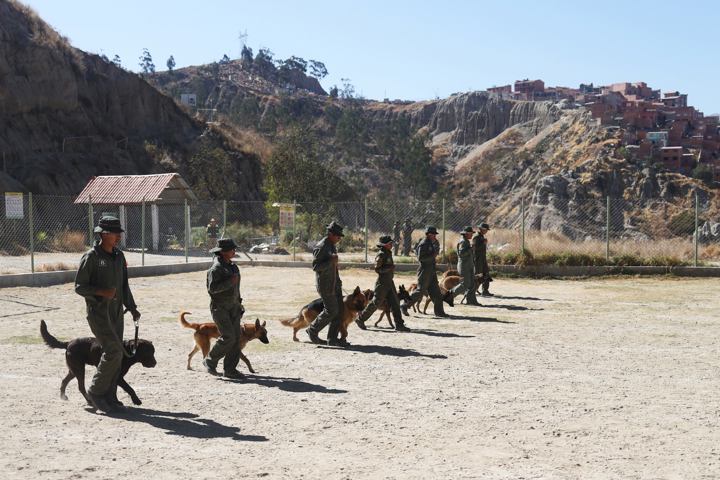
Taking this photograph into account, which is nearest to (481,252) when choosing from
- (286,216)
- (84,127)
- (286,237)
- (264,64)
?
(286,216)

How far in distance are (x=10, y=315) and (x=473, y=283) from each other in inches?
365

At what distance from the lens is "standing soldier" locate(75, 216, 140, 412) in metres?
7.48

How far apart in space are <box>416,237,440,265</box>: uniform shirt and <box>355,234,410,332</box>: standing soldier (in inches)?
47.9

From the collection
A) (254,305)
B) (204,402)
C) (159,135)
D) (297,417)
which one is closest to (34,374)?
(204,402)

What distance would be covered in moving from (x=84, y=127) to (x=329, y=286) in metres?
49.1

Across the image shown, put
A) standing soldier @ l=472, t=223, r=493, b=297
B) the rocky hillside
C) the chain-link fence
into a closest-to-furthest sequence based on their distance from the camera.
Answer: standing soldier @ l=472, t=223, r=493, b=297, the chain-link fence, the rocky hillside

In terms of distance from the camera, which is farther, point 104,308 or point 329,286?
point 329,286

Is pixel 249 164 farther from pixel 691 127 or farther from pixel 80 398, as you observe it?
pixel 691 127

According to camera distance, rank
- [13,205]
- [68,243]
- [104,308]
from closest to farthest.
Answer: [104,308] < [13,205] < [68,243]

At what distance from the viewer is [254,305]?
1709 centimetres

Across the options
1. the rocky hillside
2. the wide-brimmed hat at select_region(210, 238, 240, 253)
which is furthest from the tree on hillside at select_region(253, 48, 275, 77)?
the wide-brimmed hat at select_region(210, 238, 240, 253)

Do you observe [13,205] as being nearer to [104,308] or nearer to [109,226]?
[109,226]

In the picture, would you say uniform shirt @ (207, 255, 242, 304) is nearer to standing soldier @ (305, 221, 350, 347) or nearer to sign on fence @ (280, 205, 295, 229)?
standing soldier @ (305, 221, 350, 347)

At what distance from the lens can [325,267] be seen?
11.4 metres
